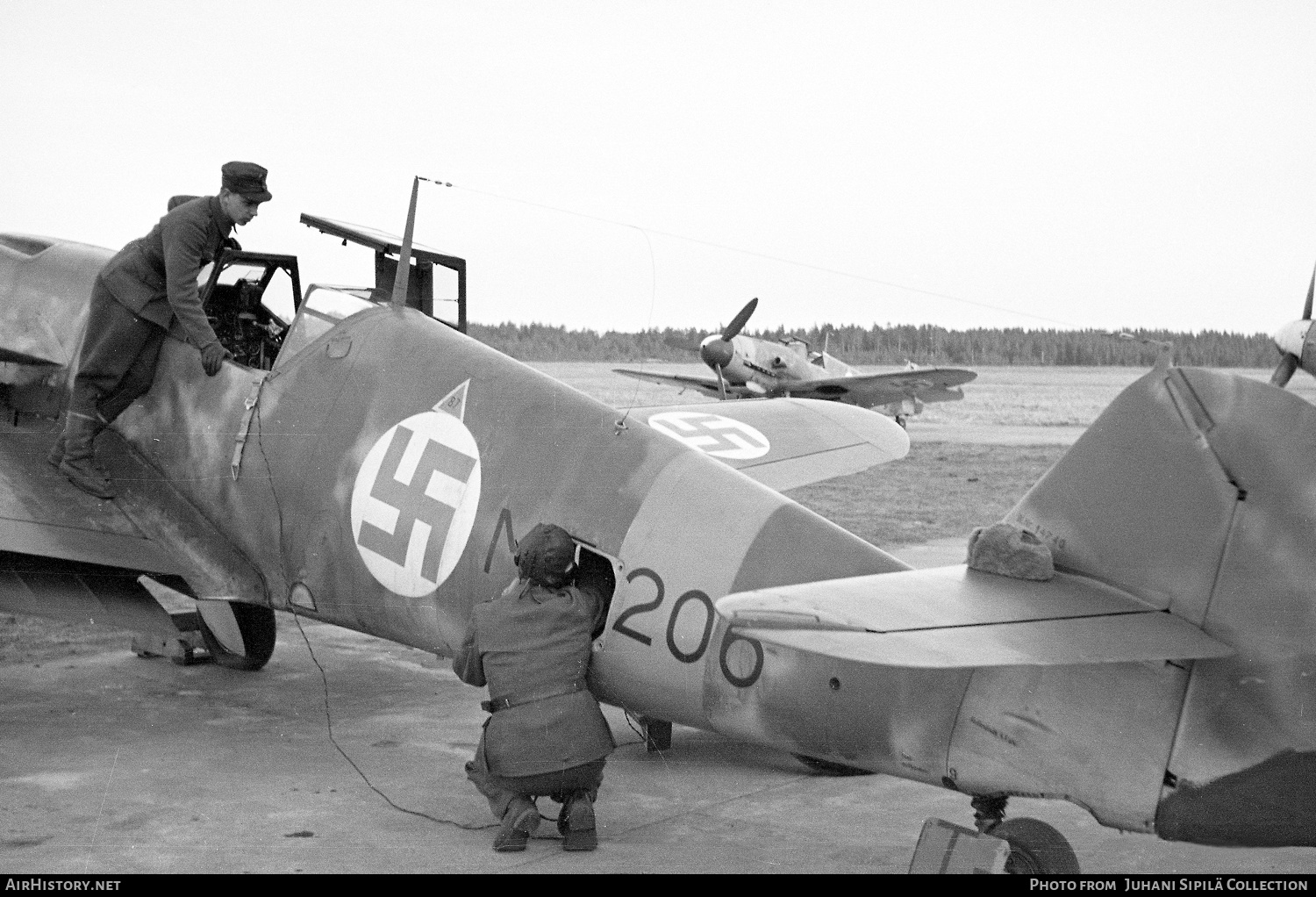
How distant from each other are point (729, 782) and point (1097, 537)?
2.55m

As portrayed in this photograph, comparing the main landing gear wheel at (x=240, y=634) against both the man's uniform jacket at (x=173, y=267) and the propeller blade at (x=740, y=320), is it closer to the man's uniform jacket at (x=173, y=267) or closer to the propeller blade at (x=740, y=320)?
the man's uniform jacket at (x=173, y=267)

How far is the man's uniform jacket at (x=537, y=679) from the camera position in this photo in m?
4.99

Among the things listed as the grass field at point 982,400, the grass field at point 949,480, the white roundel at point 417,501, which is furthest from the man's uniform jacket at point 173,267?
the grass field at point 982,400

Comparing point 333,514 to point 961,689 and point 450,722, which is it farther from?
point 961,689

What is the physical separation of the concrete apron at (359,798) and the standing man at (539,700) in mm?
189

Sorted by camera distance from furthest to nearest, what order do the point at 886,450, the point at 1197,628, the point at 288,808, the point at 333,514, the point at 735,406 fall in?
the point at 735,406 → the point at 886,450 → the point at 333,514 → the point at 288,808 → the point at 1197,628

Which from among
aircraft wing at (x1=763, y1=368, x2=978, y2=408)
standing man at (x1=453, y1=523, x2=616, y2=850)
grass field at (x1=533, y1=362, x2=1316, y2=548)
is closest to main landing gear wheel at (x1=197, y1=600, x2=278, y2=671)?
grass field at (x1=533, y1=362, x2=1316, y2=548)

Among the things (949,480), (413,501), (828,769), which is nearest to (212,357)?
(413,501)

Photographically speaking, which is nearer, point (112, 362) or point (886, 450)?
point (112, 362)

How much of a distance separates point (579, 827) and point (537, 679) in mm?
574

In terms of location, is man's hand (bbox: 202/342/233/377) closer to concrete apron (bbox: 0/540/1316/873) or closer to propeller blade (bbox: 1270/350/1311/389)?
concrete apron (bbox: 0/540/1316/873)

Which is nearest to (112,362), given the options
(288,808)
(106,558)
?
(106,558)

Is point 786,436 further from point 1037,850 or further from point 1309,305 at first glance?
point 1037,850

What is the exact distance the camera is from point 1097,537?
402cm
